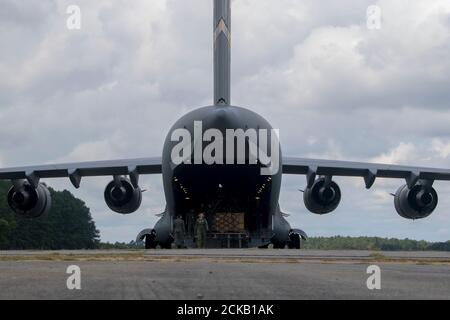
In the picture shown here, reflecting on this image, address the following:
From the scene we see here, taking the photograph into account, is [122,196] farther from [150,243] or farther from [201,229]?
[201,229]

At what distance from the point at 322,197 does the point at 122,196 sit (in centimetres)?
773

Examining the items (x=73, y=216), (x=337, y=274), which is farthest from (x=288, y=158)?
(x=73, y=216)

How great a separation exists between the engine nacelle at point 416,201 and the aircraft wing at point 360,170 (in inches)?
16.4

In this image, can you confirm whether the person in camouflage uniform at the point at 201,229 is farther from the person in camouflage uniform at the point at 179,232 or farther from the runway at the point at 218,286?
the runway at the point at 218,286

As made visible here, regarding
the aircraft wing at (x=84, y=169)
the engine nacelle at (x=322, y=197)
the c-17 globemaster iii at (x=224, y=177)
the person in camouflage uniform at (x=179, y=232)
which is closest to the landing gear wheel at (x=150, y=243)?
the c-17 globemaster iii at (x=224, y=177)

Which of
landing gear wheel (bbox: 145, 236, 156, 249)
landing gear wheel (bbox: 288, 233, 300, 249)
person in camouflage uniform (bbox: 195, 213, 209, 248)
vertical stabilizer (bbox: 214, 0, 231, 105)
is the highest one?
vertical stabilizer (bbox: 214, 0, 231, 105)

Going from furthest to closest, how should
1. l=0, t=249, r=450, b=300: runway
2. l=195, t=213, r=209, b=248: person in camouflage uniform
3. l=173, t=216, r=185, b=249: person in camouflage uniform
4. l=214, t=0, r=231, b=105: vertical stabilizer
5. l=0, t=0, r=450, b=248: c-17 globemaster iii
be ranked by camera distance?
l=214, t=0, r=231, b=105: vertical stabilizer
l=173, t=216, r=185, b=249: person in camouflage uniform
l=195, t=213, r=209, b=248: person in camouflage uniform
l=0, t=0, r=450, b=248: c-17 globemaster iii
l=0, t=249, r=450, b=300: runway

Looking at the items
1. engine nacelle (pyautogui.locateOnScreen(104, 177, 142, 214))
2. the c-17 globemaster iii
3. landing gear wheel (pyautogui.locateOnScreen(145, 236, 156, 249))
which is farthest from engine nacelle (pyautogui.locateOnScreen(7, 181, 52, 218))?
landing gear wheel (pyautogui.locateOnScreen(145, 236, 156, 249))

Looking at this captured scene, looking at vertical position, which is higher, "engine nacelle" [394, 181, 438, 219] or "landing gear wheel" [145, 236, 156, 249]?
"engine nacelle" [394, 181, 438, 219]

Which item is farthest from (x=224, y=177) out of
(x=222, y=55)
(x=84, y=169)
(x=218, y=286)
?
(x=218, y=286)

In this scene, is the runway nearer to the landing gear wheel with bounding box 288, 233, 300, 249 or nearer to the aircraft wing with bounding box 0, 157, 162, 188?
the landing gear wheel with bounding box 288, 233, 300, 249

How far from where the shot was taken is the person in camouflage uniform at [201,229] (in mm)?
27484

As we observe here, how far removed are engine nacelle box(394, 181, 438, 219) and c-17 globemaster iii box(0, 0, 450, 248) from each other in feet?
0.13

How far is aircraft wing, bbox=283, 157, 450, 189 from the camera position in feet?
112
